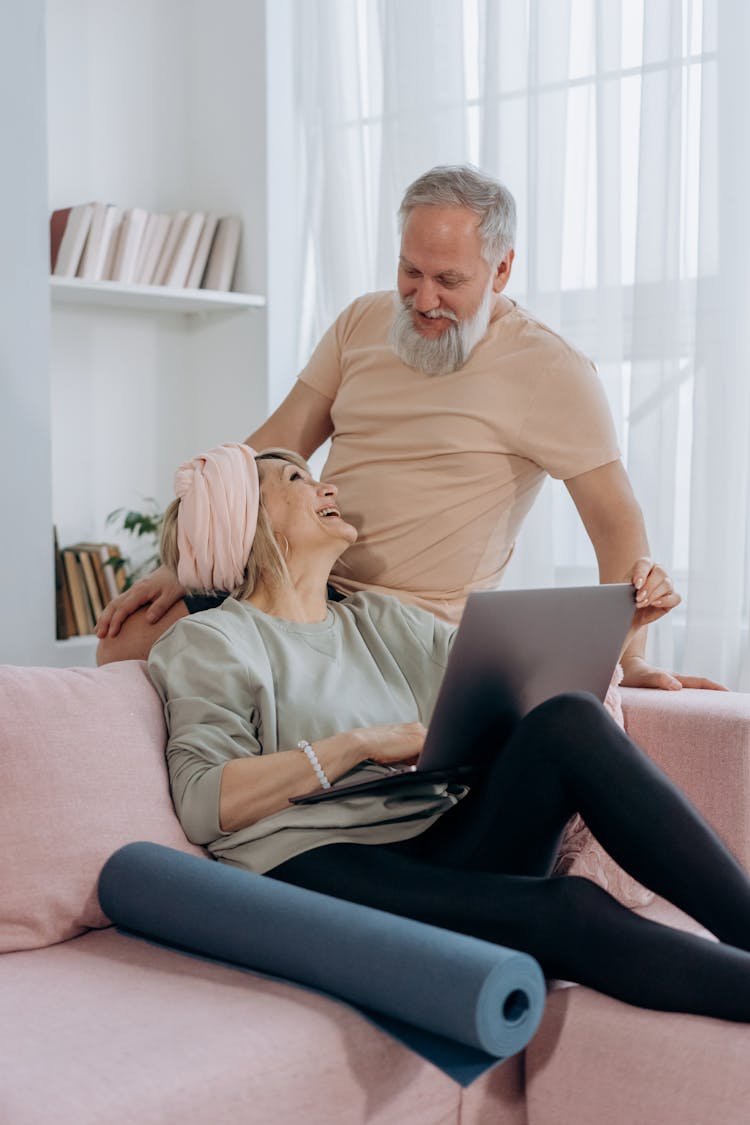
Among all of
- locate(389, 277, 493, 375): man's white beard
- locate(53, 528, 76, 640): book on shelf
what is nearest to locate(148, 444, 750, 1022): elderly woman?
locate(389, 277, 493, 375): man's white beard

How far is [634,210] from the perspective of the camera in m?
3.21

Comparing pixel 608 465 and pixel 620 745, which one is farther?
pixel 608 465

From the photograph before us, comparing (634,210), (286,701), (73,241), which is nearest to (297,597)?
(286,701)

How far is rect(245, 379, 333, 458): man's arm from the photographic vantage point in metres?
2.78

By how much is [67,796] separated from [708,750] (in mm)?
1004

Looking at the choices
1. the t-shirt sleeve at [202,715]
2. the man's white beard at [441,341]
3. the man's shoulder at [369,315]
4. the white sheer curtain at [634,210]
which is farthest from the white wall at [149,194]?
the t-shirt sleeve at [202,715]

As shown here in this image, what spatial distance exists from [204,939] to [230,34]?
3.30m

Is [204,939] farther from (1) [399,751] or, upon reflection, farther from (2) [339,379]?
(2) [339,379]

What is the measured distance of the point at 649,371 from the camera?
3164 millimetres

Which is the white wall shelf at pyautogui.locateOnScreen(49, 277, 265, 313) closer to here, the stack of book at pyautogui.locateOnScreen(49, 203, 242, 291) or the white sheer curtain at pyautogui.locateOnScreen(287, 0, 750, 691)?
the stack of book at pyautogui.locateOnScreen(49, 203, 242, 291)

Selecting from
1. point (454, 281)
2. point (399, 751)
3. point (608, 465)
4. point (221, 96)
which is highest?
point (221, 96)

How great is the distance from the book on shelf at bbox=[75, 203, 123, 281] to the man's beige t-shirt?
147 centimetres

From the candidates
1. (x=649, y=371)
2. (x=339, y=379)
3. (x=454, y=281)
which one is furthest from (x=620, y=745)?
(x=649, y=371)

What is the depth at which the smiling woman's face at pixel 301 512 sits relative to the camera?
2111 millimetres
